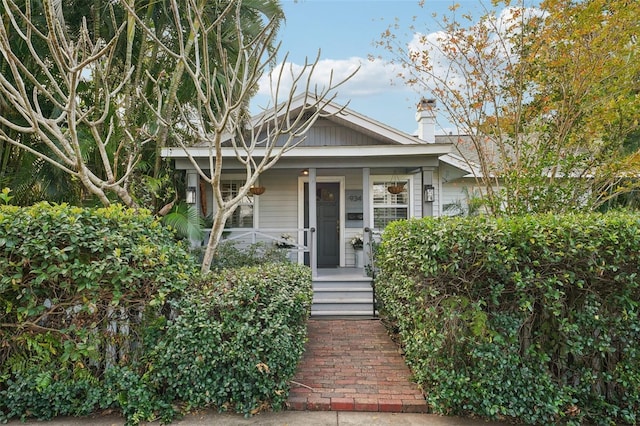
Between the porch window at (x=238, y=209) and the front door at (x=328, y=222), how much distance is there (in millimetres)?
1512

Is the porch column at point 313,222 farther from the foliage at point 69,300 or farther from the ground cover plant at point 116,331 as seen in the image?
the foliage at point 69,300

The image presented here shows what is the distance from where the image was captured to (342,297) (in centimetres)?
698

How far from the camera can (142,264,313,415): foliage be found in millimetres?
3238

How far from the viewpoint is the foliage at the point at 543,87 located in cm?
483

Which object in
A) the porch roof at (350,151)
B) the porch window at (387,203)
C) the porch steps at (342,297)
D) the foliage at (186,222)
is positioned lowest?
the porch steps at (342,297)

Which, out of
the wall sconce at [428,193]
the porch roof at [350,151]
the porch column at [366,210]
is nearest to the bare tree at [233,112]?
the porch roof at [350,151]

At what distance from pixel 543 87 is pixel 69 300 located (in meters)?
7.36

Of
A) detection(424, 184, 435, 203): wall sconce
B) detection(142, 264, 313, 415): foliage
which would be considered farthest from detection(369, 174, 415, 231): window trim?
detection(142, 264, 313, 415): foliage

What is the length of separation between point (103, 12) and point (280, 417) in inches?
350

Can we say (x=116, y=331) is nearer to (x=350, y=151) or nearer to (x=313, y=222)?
(x=313, y=222)

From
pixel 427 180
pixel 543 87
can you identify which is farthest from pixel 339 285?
pixel 543 87

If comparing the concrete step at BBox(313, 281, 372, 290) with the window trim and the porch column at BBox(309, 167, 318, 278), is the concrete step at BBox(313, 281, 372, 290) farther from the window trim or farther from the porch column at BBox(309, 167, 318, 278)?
the window trim

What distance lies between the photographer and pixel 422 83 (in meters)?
6.95

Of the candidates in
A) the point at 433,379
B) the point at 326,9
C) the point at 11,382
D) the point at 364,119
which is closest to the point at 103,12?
the point at 326,9
